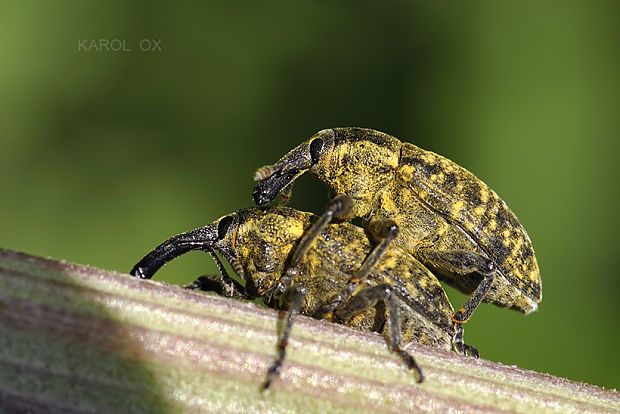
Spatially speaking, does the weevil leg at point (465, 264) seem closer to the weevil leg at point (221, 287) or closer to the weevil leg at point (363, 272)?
the weevil leg at point (363, 272)

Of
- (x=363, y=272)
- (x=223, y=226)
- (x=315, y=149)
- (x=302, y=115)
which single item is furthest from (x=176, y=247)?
(x=302, y=115)

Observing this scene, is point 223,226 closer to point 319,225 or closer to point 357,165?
point 319,225

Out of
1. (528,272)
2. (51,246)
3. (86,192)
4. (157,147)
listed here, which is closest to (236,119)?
(157,147)

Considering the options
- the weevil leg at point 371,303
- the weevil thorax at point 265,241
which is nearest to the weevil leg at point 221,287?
the weevil thorax at point 265,241

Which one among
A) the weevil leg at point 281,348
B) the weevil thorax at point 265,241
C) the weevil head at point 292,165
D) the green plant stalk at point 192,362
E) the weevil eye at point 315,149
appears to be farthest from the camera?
the weevil eye at point 315,149

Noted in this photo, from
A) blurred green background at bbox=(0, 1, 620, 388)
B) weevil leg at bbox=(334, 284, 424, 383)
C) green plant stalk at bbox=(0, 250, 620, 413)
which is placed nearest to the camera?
green plant stalk at bbox=(0, 250, 620, 413)

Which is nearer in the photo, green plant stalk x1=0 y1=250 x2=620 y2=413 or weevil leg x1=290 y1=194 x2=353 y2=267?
green plant stalk x1=0 y1=250 x2=620 y2=413

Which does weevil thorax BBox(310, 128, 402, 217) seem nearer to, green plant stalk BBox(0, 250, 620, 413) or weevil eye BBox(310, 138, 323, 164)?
weevil eye BBox(310, 138, 323, 164)

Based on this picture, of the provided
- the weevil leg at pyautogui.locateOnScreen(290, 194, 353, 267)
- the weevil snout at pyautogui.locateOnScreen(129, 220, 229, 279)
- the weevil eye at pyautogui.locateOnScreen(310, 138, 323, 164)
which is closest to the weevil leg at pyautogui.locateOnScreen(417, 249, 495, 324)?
the weevil leg at pyautogui.locateOnScreen(290, 194, 353, 267)
